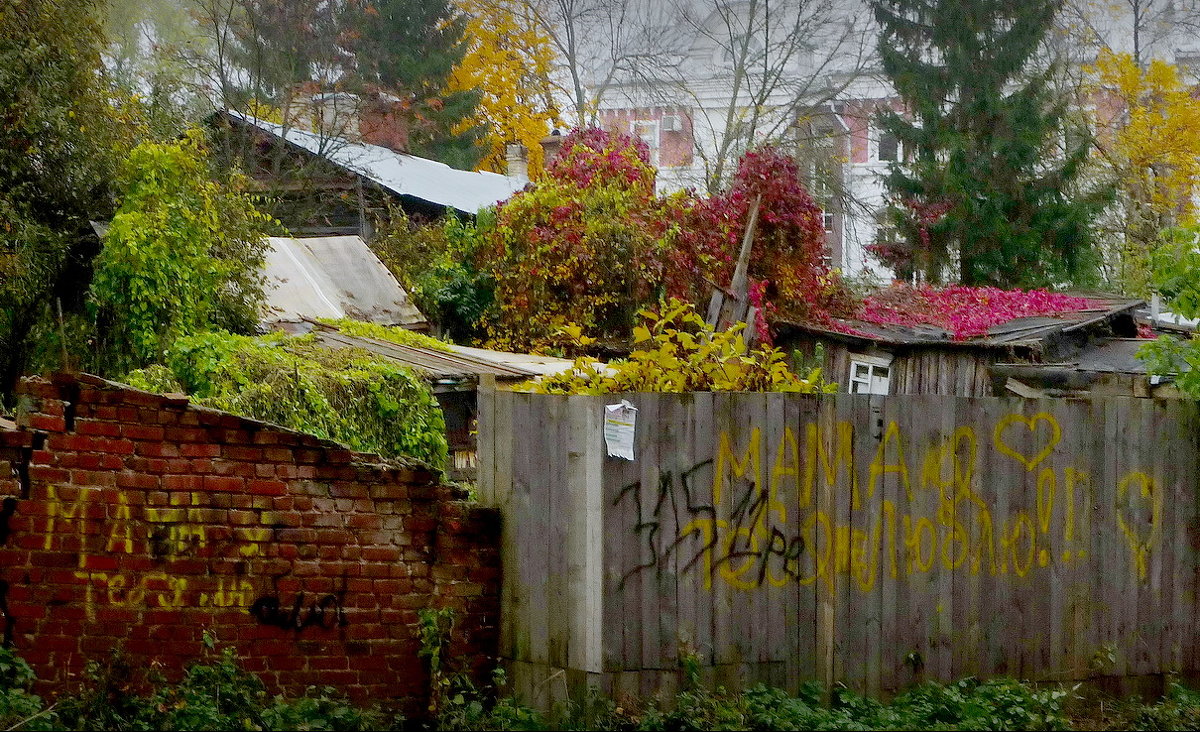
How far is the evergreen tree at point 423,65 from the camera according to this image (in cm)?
3625

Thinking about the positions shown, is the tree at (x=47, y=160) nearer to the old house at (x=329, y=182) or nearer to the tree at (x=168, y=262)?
the tree at (x=168, y=262)

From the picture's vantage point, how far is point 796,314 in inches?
697

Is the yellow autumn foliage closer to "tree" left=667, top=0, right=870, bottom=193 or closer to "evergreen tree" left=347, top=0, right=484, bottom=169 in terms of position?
"evergreen tree" left=347, top=0, right=484, bottom=169

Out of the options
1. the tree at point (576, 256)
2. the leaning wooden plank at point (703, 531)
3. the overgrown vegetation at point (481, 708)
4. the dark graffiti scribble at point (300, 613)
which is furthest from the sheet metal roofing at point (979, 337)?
the dark graffiti scribble at point (300, 613)

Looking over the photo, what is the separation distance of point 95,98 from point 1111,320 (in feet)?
51.0

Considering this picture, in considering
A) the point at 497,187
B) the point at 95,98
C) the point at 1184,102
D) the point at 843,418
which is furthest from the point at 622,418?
the point at 1184,102

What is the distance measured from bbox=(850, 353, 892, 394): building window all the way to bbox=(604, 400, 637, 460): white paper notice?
12129 millimetres

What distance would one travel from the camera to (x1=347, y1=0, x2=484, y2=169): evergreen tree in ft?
119

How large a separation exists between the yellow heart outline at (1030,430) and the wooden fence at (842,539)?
0.5 inches

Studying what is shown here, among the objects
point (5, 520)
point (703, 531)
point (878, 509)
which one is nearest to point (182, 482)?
point (5, 520)

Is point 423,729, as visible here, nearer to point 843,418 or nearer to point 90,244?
point 843,418

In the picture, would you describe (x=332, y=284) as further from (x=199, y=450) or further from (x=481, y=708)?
(x=481, y=708)

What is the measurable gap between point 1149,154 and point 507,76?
18652mm

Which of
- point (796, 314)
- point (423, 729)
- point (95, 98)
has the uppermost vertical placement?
point (95, 98)
